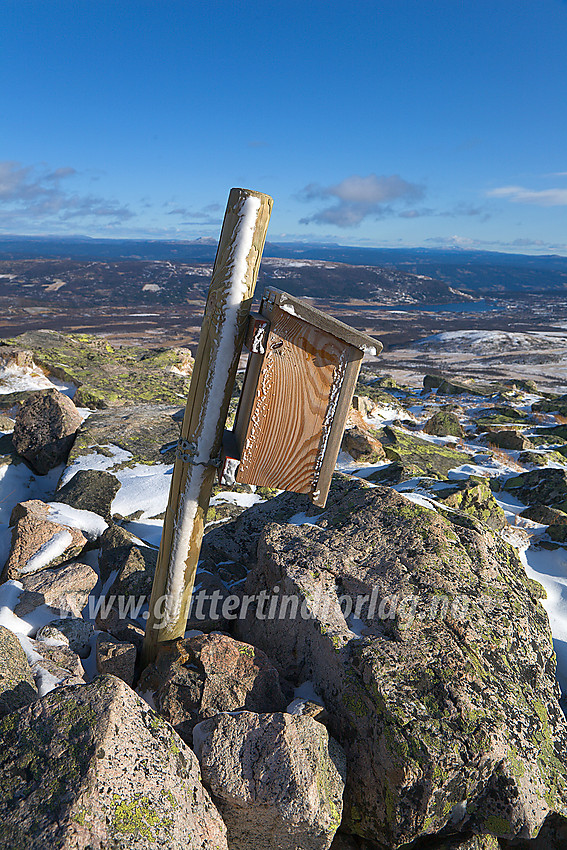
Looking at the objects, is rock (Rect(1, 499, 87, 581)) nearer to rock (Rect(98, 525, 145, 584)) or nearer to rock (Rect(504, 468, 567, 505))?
rock (Rect(98, 525, 145, 584))

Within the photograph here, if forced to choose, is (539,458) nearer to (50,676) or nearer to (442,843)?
(442,843)

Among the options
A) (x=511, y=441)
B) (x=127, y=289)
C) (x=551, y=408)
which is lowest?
(x=511, y=441)

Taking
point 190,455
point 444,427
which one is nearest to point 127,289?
point 444,427

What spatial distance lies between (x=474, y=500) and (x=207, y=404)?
17.4 ft

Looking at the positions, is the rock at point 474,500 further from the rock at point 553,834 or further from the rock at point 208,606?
the rock at point 553,834

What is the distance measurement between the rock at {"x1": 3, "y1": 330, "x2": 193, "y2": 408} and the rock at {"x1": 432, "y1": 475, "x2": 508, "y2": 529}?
7606 mm

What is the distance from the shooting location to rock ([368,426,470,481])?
11062 mm

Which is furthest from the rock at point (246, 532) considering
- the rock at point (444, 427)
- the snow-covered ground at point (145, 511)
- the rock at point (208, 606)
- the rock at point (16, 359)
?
the rock at point (444, 427)

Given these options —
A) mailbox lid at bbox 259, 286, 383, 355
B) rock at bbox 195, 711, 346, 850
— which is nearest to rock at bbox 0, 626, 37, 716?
rock at bbox 195, 711, 346, 850

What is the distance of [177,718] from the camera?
341 centimetres

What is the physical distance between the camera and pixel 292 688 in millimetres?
3789

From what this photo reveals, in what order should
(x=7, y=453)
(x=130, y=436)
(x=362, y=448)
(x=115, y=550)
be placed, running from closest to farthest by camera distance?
(x=115, y=550) → (x=7, y=453) → (x=130, y=436) → (x=362, y=448)

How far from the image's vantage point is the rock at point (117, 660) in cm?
393

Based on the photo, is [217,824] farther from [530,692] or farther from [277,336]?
[277,336]
